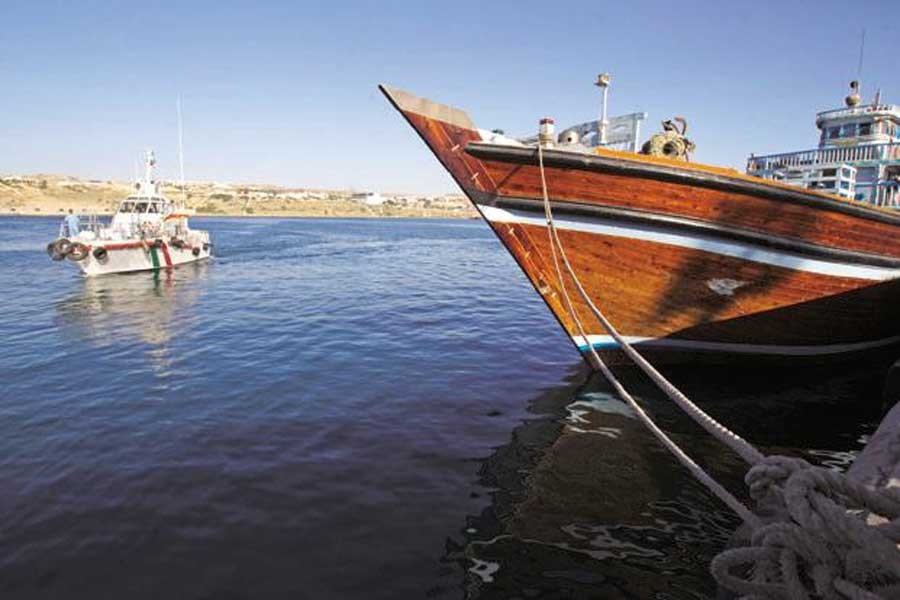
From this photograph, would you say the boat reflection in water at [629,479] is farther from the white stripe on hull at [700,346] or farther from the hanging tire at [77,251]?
the hanging tire at [77,251]

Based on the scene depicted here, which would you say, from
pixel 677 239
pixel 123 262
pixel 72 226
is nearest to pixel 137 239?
pixel 123 262

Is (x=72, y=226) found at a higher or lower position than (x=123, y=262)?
higher

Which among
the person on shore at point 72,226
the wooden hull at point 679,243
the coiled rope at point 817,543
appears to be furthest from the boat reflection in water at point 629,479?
the person on shore at point 72,226

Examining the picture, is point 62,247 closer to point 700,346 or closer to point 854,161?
point 700,346

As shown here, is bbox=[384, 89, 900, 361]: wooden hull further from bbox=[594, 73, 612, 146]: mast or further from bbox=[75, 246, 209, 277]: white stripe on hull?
bbox=[75, 246, 209, 277]: white stripe on hull

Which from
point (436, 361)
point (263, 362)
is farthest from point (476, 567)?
point (263, 362)

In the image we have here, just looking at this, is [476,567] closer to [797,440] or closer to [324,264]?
[797,440]

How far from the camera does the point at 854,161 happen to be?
1480 cm

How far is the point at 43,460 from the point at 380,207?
153982mm

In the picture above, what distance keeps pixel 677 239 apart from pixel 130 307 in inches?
666

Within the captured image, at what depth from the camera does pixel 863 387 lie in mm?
9062

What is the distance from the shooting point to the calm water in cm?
438

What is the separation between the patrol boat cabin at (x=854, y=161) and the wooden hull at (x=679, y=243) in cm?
580

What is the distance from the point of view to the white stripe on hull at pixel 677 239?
24.4 ft
